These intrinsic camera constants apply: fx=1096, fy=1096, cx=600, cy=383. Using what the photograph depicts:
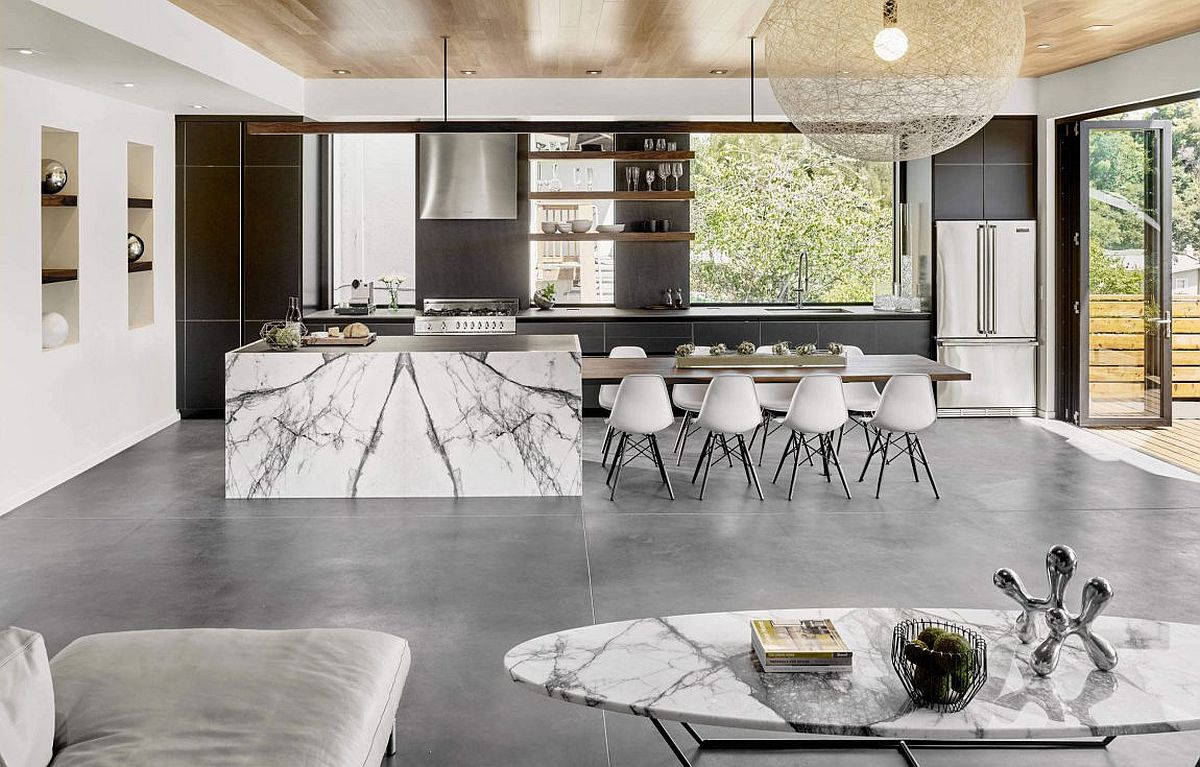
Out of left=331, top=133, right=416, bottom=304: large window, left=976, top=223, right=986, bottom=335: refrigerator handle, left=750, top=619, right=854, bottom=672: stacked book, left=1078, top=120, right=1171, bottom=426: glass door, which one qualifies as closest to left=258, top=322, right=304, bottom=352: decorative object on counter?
left=331, top=133, right=416, bottom=304: large window

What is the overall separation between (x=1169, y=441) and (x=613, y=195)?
15.8ft

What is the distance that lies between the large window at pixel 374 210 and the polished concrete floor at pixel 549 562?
127 inches

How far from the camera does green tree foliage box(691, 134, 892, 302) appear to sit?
10359mm

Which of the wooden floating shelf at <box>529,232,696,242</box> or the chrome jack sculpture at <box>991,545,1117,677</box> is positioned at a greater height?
the wooden floating shelf at <box>529,232,696,242</box>

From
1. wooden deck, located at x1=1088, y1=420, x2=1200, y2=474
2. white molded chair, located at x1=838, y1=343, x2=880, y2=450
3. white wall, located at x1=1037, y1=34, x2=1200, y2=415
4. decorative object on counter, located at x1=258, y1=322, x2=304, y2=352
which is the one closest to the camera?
decorative object on counter, located at x1=258, y1=322, x2=304, y2=352

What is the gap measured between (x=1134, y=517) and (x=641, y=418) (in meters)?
2.80

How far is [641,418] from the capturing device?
21.4ft

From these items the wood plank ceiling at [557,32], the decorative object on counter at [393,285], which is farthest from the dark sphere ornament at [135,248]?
the decorative object on counter at [393,285]

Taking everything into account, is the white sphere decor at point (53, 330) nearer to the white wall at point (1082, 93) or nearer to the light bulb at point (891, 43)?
the light bulb at point (891, 43)

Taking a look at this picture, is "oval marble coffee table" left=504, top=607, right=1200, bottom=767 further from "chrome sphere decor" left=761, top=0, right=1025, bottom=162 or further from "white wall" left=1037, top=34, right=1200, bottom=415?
"white wall" left=1037, top=34, right=1200, bottom=415

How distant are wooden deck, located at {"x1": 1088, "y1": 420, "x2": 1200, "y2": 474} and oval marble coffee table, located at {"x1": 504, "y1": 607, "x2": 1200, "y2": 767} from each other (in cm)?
520

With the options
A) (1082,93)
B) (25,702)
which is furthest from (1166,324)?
(25,702)

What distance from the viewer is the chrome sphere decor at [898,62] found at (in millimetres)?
2773

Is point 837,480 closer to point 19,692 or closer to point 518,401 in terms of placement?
point 518,401
